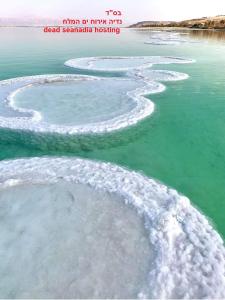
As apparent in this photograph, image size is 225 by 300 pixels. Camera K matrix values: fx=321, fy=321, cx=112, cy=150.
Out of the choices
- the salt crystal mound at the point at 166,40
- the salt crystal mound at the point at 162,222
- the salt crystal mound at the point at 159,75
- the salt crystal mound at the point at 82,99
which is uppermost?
the salt crystal mound at the point at 166,40

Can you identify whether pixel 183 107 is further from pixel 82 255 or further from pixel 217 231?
pixel 82 255

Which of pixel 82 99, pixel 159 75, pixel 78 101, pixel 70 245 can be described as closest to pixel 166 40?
pixel 159 75

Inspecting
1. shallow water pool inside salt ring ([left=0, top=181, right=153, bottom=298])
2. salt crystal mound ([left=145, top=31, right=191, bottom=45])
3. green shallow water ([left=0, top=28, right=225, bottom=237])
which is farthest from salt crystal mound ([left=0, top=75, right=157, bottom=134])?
salt crystal mound ([left=145, top=31, right=191, bottom=45])

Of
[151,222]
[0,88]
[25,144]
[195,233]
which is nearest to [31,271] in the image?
[151,222]

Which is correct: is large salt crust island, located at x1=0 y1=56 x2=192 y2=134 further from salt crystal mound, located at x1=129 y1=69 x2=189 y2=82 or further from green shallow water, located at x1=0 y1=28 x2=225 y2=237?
green shallow water, located at x1=0 y1=28 x2=225 y2=237

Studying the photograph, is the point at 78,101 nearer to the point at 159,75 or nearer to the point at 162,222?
the point at 159,75

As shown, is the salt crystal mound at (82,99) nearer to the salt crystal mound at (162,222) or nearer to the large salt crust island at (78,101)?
the large salt crust island at (78,101)

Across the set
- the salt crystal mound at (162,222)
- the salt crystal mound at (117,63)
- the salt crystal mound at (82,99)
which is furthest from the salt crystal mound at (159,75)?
the salt crystal mound at (162,222)
